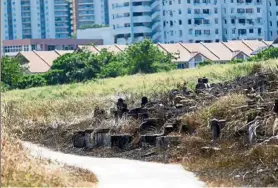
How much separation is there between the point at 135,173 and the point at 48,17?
149 m

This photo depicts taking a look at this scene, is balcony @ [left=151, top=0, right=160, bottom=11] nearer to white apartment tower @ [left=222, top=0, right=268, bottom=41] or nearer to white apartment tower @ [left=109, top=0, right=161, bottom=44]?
white apartment tower @ [left=109, top=0, right=161, bottom=44]

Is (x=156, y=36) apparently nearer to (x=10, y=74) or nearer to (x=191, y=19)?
(x=191, y=19)

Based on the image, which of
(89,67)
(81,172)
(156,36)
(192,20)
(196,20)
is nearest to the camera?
(81,172)

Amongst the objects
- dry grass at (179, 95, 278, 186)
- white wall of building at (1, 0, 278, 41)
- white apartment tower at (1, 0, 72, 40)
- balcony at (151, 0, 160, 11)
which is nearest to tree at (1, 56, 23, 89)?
dry grass at (179, 95, 278, 186)

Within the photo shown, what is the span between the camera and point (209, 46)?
92625mm

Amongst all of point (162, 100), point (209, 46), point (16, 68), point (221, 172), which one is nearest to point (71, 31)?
point (209, 46)

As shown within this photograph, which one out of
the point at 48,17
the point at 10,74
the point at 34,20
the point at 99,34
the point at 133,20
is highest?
the point at 48,17

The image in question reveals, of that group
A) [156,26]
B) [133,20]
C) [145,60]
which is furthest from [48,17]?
[145,60]

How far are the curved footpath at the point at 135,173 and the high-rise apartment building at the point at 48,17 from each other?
464ft

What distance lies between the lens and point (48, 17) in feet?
538

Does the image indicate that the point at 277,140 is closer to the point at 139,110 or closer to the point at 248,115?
the point at 248,115

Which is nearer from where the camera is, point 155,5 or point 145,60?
point 145,60

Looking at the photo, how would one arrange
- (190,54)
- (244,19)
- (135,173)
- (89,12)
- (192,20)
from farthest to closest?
(89,12), (244,19), (192,20), (190,54), (135,173)

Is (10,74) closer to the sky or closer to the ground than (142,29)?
closer to the ground
